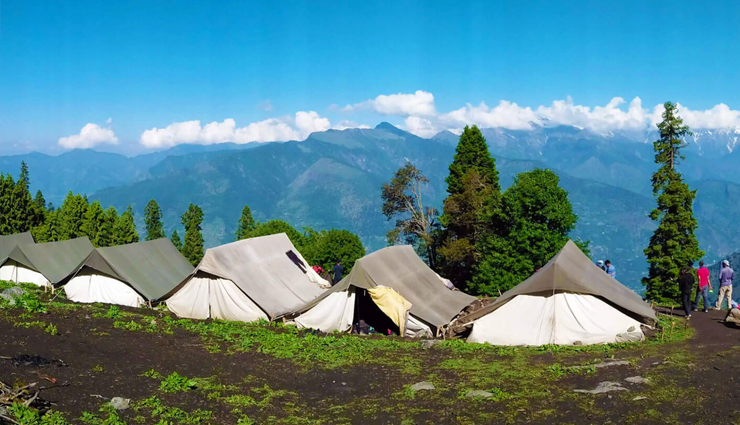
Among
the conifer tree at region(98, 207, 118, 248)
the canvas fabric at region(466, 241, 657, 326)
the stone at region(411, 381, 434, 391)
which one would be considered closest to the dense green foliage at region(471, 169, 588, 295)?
the canvas fabric at region(466, 241, 657, 326)

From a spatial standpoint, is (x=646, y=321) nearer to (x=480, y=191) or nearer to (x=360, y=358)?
(x=360, y=358)

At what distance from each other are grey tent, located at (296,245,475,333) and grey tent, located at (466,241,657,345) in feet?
8.86

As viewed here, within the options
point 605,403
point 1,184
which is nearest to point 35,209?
point 1,184

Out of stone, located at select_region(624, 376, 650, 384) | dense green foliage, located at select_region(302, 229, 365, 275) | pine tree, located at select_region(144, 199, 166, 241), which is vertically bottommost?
stone, located at select_region(624, 376, 650, 384)

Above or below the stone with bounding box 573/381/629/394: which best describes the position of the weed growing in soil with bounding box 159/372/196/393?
below

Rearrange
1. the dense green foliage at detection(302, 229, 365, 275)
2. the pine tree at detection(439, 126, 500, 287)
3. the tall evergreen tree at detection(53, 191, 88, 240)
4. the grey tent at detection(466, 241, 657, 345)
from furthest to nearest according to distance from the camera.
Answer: the tall evergreen tree at detection(53, 191, 88, 240) → the dense green foliage at detection(302, 229, 365, 275) → the pine tree at detection(439, 126, 500, 287) → the grey tent at detection(466, 241, 657, 345)

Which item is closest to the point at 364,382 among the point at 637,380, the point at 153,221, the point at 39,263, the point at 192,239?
the point at 637,380

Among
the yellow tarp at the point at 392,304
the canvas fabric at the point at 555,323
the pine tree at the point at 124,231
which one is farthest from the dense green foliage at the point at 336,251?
the canvas fabric at the point at 555,323

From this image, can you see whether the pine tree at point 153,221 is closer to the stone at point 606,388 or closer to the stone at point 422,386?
the stone at point 422,386

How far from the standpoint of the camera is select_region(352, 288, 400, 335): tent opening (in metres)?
25.5

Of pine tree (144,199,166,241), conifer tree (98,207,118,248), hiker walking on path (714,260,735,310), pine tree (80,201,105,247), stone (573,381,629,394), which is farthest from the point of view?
pine tree (144,199,166,241)

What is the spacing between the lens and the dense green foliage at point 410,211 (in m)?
57.1

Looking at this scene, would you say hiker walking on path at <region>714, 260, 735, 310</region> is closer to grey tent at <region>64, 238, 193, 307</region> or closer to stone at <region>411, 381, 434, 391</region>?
stone at <region>411, 381, 434, 391</region>

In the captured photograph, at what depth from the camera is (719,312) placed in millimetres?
27016
